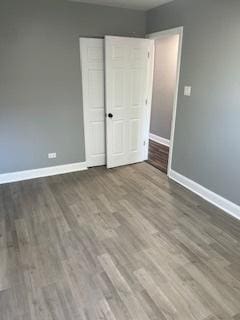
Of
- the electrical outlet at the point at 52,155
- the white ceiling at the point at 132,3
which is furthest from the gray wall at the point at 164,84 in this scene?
the electrical outlet at the point at 52,155

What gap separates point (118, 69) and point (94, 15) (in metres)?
0.86

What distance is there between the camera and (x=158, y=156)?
197 inches

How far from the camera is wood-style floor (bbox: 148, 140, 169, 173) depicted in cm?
451

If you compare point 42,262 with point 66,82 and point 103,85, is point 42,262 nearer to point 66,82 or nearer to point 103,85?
point 66,82

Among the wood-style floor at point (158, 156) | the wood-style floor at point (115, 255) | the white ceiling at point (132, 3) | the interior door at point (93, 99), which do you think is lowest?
the wood-style floor at point (115, 255)

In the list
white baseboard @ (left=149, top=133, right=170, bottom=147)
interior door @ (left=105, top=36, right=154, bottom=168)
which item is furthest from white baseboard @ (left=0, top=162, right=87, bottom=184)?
white baseboard @ (left=149, top=133, right=170, bottom=147)

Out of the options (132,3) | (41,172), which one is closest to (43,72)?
(41,172)

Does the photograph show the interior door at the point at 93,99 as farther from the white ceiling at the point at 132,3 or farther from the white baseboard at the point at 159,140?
the white baseboard at the point at 159,140

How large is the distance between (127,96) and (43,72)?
1.41 metres

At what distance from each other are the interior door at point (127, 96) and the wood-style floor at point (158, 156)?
33cm

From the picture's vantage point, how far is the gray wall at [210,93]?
275 cm

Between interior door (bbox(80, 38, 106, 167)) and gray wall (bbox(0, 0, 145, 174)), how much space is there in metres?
0.11

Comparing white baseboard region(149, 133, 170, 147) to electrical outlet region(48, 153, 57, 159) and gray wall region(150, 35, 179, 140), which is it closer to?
gray wall region(150, 35, 179, 140)

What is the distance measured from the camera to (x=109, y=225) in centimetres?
276
